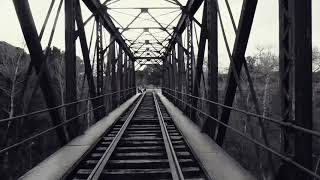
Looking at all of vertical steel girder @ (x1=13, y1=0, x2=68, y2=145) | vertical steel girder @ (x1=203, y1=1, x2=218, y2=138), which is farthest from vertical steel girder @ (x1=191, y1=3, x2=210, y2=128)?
vertical steel girder @ (x1=13, y1=0, x2=68, y2=145)

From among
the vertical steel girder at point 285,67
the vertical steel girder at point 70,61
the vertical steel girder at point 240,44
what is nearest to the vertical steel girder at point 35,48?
the vertical steel girder at point 70,61

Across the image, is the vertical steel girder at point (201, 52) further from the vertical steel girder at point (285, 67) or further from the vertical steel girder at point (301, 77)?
the vertical steel girder at point (301, 77)

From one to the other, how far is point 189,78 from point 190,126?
4631 millimetres

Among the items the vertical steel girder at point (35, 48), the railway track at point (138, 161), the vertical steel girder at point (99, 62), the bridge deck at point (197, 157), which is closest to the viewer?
the bridge deck at point (197, 157)

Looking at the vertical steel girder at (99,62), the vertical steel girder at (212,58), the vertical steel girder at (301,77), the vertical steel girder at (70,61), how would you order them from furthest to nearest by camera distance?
the vertical steel girder at (99,62), the vertical steel girder at (212,58), the vertical steel girder at (70,61), the vertical steel girder at (301,77)

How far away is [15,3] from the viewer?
5.73 meters

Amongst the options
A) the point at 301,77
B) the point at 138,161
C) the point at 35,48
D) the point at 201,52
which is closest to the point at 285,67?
the point at 301,77

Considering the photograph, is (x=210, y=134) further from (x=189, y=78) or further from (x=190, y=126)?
(x=189, y=78)

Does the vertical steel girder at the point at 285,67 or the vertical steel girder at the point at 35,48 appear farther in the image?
the vertical steel girder at the point at 35,48

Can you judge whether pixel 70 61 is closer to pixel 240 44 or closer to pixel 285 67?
pixel 240 44

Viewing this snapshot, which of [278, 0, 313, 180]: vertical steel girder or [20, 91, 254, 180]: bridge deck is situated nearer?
[278, 0, 313, 180]: vertical steel girder

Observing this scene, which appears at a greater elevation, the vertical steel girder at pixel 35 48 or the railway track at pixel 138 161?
the vertical steel girder at pixel 35 48

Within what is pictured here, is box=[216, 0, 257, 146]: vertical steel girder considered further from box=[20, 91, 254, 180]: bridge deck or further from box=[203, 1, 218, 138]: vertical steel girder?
box=[203, 1, 218, 138]: vertical steel girder

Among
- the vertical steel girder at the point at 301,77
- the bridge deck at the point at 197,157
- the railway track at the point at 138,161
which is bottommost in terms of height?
the railway track at the point at 138,161
